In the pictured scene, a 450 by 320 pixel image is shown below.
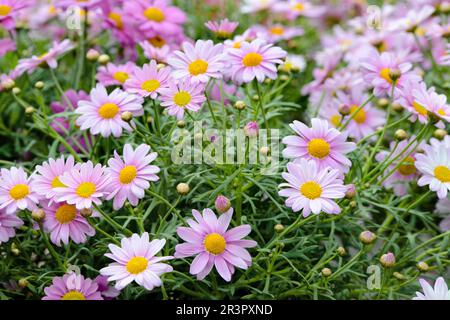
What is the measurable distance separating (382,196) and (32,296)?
31.2 inches

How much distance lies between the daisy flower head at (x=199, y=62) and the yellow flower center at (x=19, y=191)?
338mm

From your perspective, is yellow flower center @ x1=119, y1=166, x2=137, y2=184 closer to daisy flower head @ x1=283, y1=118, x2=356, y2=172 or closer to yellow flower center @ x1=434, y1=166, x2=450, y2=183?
daisy flower head @ x1=283, y1=118, x2=356, y2=172

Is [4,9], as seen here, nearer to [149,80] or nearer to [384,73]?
[149,80]

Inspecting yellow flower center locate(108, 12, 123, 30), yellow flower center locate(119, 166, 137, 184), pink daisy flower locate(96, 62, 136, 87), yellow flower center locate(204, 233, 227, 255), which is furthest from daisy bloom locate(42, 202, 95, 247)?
yellow flower center locate(108, 12, 123, 30)

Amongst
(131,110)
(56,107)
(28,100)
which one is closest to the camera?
(131,110)

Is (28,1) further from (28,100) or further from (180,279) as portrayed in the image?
(180,279)

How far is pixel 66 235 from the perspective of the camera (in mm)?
1172

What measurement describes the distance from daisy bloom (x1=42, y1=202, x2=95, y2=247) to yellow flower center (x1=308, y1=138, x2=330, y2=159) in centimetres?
41

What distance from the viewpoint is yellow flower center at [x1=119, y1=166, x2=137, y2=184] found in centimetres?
114

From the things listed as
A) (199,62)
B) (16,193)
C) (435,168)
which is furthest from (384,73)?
(16,193)

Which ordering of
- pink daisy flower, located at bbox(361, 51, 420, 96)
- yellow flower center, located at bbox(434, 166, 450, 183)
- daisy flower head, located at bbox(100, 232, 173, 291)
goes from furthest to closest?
pink daisy flower, located at bbox(361, 51, 420, 96)
yellow flower center, located at bbox(434, 166, 450, 183)
daisy flower head, located at bbox(100, 232, 173, 291)

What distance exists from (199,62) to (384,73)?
41cm

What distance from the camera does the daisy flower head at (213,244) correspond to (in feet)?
3.67

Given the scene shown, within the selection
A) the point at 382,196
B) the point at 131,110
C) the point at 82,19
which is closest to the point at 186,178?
the point at 131,110
